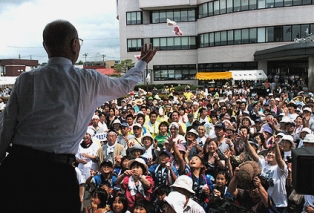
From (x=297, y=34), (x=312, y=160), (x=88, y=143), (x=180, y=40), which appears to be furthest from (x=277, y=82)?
(x=312, y=160)

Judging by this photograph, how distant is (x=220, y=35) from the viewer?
3566 centimetres

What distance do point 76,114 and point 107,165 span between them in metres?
3.93

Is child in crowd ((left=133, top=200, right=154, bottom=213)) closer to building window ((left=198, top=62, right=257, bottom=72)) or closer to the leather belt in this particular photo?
the leather belt

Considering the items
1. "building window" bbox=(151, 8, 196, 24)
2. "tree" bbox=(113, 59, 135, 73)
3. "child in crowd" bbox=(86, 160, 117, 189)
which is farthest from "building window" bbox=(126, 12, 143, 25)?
"child in crowd" bbox=(86, 160, 117, 189)

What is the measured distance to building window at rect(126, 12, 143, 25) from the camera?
133ft

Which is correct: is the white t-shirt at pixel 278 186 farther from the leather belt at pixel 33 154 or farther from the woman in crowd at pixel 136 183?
the leather belt at pixel 33 154

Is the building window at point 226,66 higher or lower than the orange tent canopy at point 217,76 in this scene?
higher

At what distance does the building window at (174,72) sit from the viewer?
130ft

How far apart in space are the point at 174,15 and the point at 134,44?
5861mm

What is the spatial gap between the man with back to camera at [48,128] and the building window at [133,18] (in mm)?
39742

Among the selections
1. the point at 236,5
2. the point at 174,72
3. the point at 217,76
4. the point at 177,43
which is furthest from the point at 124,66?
the point at 217,76

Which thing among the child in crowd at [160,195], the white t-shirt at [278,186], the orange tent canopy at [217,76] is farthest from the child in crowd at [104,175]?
the orange tent canopy at [217,76]

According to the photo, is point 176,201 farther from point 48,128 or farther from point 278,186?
point 48,128

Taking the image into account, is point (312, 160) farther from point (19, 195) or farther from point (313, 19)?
point (313, 19)
